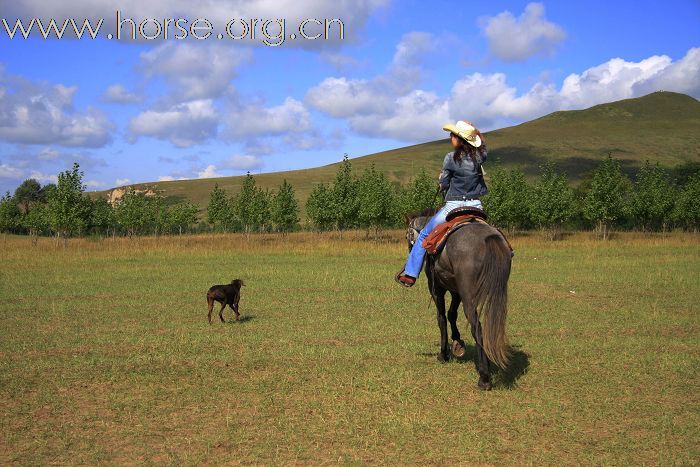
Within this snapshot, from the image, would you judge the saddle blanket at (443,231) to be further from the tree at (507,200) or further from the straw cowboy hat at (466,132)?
the tree at (507,200)

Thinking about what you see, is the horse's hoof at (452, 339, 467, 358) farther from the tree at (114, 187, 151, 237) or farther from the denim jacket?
the tree at (114, 187, 151, 237)

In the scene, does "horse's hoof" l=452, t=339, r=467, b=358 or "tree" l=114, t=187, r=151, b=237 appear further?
"tree" l=114, t=187, r=151, b=237

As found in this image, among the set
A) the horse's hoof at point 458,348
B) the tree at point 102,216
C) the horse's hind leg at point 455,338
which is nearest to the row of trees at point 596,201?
the tree at point 102,216

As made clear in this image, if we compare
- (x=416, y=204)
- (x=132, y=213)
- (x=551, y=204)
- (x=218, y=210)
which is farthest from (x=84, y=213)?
(x=551, y=204)

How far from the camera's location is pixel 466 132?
8.35 metres

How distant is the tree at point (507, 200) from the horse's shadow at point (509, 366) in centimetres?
4269

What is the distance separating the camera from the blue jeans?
28.0 ft

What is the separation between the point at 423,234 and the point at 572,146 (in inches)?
5532

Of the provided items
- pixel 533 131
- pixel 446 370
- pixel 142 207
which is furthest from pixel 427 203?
pixel 533 131

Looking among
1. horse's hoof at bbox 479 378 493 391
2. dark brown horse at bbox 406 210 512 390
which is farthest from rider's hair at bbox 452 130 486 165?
horse's hoof at bbox 479 378 493 391

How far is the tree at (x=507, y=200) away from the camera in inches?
2108

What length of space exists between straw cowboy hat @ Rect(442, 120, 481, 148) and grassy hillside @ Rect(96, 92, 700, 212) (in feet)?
322

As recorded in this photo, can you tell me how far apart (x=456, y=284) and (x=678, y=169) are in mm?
94075

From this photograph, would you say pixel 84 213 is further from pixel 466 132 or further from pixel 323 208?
pixel 466 132
